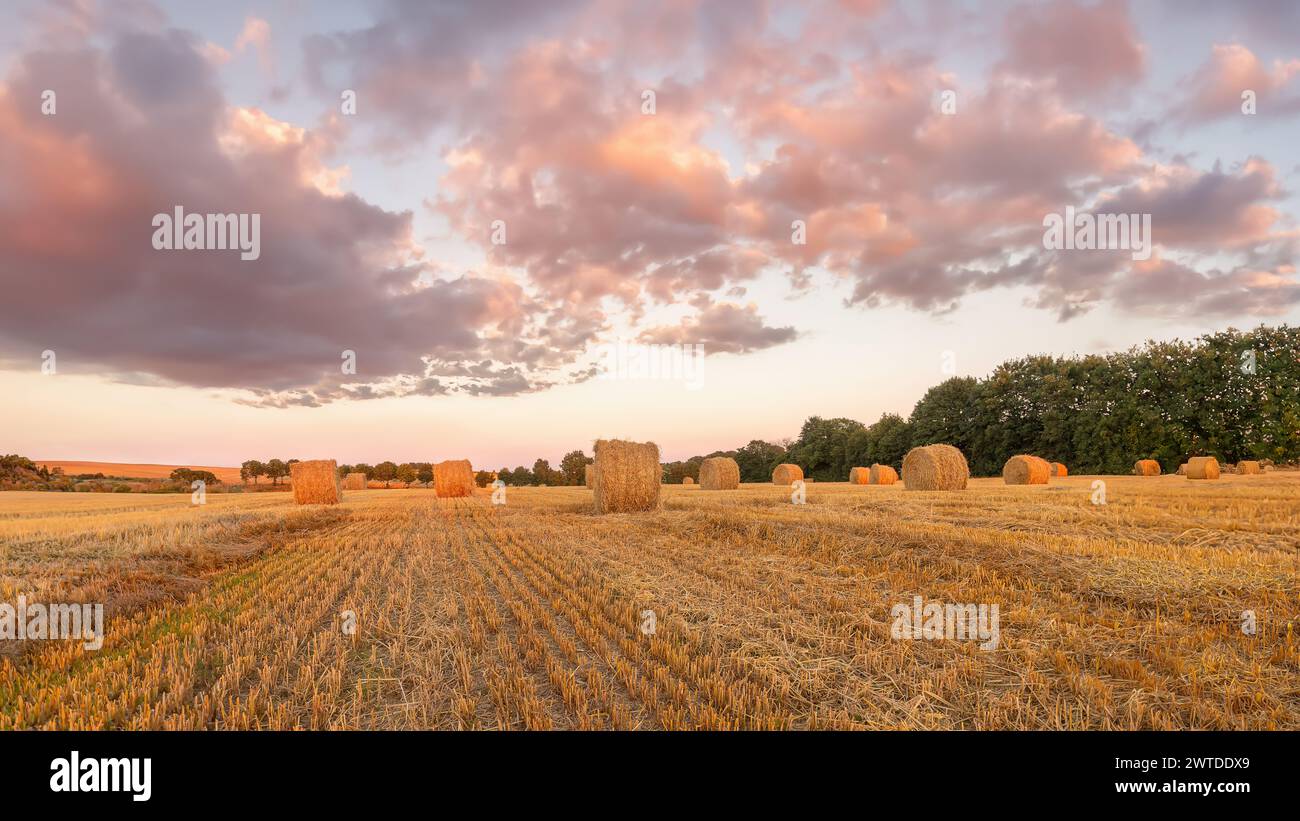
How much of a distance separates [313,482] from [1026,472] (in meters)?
32.4

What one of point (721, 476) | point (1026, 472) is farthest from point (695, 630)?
point (1026, 472)

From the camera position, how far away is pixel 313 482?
25.5m

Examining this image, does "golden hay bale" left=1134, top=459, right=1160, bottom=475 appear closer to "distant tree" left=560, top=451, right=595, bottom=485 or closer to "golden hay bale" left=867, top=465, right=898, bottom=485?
"golden hay bale" left=867, top=465, right=898, bottom=485

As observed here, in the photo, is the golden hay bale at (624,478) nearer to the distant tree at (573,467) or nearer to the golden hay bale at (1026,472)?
the golden hay bale at (1026,472)

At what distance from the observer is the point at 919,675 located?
4.78 meters

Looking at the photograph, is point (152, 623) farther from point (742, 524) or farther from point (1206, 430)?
point (1206, 430)

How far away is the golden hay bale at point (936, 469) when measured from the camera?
74.5 feet

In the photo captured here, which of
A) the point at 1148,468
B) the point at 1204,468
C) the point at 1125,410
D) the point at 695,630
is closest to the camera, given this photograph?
the point at 695,630

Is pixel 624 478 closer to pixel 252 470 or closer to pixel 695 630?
pixel 695 630

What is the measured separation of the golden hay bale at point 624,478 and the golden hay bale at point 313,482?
545 inches

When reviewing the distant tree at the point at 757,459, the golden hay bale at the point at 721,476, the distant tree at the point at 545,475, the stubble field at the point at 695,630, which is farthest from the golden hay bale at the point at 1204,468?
the distant tree at the point at 545,475

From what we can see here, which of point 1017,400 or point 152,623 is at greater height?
point 1017,400

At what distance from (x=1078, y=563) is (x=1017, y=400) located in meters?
58.1
